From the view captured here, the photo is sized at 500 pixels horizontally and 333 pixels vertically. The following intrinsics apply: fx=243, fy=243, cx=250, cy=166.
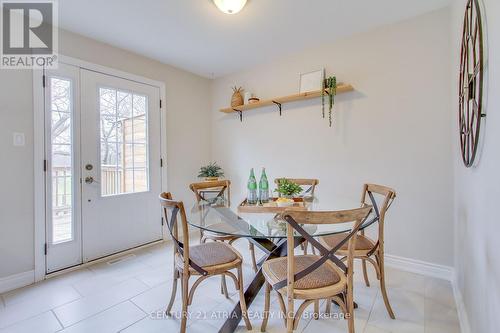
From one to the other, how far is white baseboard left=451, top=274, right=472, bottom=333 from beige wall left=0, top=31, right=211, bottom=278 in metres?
3.12

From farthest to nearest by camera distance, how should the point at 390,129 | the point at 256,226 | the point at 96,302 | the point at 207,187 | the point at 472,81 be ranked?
the point at 207,187, the point at 390,129, the point at 96,302, the point at 256,226, the point at 472,81

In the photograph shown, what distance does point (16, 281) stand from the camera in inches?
84.2

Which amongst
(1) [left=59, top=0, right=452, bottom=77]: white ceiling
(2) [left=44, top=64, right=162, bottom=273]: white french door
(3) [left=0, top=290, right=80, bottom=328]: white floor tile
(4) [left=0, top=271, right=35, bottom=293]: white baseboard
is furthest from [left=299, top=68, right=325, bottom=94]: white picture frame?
(4) [left=0, top=271, right=35, bottom=293]: white baseboard

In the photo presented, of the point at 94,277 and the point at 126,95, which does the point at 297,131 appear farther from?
the point at 94,277

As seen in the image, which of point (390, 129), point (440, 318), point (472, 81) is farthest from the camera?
point (390, 129)

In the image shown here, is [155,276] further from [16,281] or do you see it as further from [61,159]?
[61,159]

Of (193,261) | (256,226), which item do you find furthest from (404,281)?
(193,261)

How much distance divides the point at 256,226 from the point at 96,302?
4.81 feet

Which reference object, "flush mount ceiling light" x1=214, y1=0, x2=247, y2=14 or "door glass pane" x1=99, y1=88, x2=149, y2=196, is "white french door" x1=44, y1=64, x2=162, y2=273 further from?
"flush mount ceiling light" x1=214, y1=0, x2=247, y2=14

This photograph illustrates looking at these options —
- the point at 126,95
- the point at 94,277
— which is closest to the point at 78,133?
the point at 126,95

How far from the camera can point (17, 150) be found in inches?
85.0

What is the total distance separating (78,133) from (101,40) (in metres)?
1.06

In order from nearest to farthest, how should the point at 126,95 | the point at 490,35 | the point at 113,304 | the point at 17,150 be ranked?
the point at 490,35, the point at 113,304, the point at 17,150, the point at 126,95

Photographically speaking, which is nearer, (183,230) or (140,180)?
(183,230)
